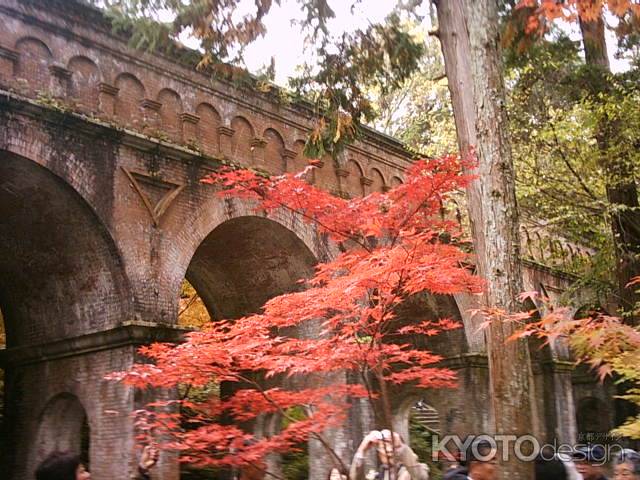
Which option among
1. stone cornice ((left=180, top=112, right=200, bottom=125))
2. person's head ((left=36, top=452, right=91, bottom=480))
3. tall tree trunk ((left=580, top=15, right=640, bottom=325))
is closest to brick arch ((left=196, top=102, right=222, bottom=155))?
stone cornice ((left=180, top=112, right=200, bottom=125))

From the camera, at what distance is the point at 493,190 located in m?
7.23

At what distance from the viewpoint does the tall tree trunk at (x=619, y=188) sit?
1123cm

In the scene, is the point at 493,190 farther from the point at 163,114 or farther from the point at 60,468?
the point at 163,114

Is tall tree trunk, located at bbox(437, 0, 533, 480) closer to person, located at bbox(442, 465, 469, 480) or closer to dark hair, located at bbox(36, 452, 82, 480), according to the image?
person, located at bbox(442, 465, 469, 480)

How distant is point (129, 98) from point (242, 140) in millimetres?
2151

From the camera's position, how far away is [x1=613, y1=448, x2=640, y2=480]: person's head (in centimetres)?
547

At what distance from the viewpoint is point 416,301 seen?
15.6 metres

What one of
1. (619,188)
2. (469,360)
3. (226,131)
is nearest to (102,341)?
(226,131)

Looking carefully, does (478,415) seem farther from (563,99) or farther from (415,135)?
(415,135)

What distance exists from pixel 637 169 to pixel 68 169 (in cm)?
841

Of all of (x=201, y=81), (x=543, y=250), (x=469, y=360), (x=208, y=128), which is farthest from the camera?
(x=543, y=250)

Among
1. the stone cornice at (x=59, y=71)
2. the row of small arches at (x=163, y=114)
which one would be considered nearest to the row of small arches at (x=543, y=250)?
the row of small arches at (x=163, y=114)

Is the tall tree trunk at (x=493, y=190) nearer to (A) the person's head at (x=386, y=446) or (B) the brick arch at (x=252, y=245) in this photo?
(A) the person's head at (x=386, y=446)

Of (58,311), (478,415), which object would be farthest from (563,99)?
(58,311)
